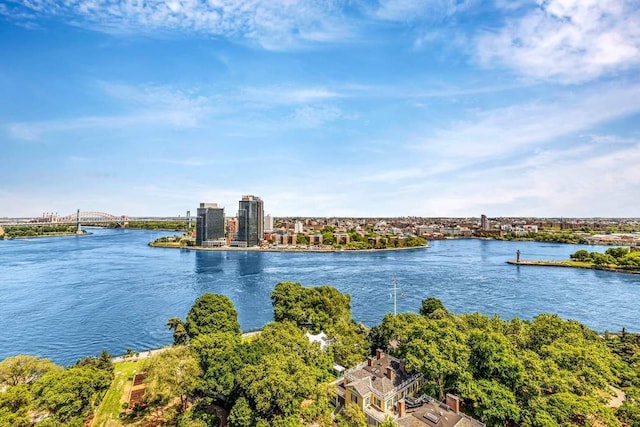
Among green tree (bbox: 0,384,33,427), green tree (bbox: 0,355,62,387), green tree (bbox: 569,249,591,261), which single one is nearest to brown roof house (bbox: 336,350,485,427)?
green tree (bbox: 0,384,33,427)

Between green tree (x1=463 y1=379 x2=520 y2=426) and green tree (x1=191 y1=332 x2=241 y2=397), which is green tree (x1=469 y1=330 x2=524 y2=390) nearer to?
green tree (x1=463 y1=379 x2=520 y2=426)

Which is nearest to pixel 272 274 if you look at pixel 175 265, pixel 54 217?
pixel 175 265

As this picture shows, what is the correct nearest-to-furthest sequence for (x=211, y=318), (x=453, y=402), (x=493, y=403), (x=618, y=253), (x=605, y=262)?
(x=453, y=402), (x=493, y=403), (x=211, y=318), (x=605, y=262), (x=618, y=253)

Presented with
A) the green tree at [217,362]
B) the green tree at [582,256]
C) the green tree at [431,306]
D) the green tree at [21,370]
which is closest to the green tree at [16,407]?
the green tree at [21,370]

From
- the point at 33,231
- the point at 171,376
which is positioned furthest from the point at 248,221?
the point at 171,376

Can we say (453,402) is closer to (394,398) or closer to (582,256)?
(394,398)

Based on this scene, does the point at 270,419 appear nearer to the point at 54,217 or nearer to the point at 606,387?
the point at 606,387

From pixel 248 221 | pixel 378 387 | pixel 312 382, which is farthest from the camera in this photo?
pixel 248 221
